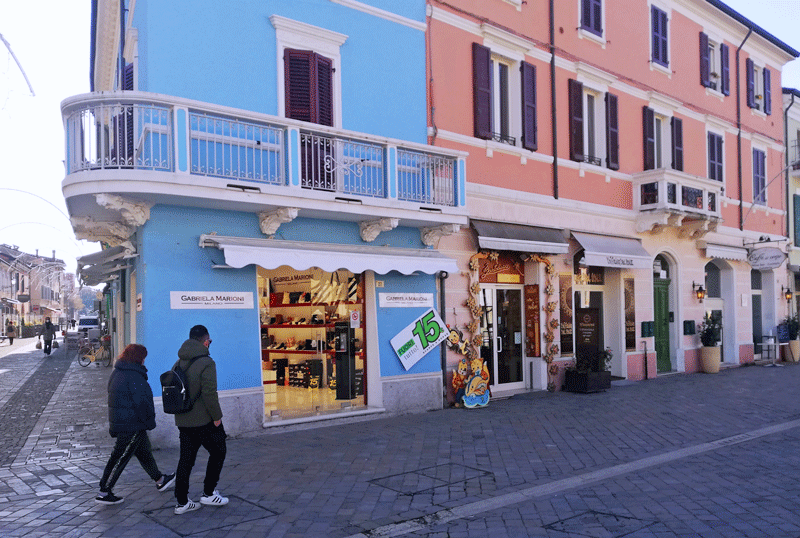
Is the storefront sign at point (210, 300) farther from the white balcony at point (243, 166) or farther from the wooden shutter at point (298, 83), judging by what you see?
the wooden shutter at point (298, 83)

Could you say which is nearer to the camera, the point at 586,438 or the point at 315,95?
the point at 586,438

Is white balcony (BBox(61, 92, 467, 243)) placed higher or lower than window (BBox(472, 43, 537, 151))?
lower

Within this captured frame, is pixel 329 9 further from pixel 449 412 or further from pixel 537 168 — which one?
pixel 449 412

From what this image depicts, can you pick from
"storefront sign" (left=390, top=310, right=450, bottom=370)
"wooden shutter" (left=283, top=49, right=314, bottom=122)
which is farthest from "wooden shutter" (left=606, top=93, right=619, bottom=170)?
"wooden shutter" (left=283, top=49, right=314, bottom=122)

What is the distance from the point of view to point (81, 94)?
908 centimetres

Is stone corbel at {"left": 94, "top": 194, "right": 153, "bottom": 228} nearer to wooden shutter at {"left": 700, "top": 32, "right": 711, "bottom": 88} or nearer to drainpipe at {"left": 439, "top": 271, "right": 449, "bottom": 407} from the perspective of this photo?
drainpipe at {"left": 439, "top": 271, "right": 449, "bottom": 407}

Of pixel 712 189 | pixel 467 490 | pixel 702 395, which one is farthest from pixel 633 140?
pixel 467 490

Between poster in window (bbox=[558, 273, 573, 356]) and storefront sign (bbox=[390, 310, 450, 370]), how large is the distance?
12.7ft

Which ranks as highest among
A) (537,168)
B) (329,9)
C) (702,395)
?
(329,9)

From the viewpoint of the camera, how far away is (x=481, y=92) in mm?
13844

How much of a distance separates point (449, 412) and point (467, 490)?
17.0ft

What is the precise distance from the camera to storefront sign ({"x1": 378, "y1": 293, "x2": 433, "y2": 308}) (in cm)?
1224

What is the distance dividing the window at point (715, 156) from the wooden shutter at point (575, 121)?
265 inches

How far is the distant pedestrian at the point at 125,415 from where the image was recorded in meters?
6.59
